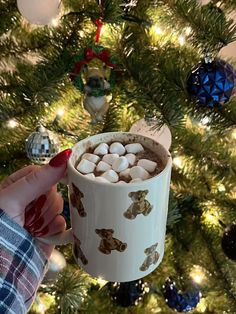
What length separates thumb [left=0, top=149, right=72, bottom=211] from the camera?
20.1 inches

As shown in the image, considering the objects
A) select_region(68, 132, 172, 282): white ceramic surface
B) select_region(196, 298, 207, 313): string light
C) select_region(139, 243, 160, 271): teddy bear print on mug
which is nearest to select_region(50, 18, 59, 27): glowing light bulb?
select_region(68, 132, 172, 282): white ceramic surface

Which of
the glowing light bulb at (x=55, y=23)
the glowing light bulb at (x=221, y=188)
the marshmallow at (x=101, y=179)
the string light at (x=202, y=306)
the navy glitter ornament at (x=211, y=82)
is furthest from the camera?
the string light at (x=202, y=306)

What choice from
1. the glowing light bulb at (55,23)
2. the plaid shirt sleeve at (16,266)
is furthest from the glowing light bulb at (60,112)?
the plaid shirt sleeve at (16,266)

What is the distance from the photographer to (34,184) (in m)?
0.52

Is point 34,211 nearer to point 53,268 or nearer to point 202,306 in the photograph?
point 53,268

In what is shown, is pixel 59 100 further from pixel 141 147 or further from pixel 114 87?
pixel 141 147

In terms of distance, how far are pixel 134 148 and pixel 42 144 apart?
166 mm

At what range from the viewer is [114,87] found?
27.2 inches

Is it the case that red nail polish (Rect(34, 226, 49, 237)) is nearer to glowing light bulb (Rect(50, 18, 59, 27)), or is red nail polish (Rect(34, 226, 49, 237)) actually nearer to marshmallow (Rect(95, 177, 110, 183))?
marshmallow (Rect(95, 177, 110, 183))

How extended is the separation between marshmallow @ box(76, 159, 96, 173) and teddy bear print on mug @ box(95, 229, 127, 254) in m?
0.06

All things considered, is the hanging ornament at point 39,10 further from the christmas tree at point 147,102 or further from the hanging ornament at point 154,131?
the hanging ornament at point 154,131

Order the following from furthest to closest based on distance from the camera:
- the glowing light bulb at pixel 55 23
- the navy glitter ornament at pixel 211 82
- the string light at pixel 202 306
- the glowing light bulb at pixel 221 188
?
the string light at pixel 202 306, the glowing light bulb at pixel 221 188, the glowing light bulb at pixel 55 23, the navy glitter ornament at pixel 211 82

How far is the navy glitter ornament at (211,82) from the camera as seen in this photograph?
573 millimetres

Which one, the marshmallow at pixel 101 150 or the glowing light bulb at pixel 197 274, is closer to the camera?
the marshmallow at pixel 101 150
